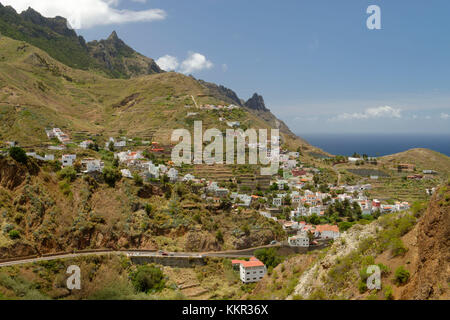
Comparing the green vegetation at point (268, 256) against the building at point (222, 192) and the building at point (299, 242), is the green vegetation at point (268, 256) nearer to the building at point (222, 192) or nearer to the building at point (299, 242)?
the building at point (299, 242)

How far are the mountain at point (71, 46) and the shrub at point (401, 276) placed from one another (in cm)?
10643

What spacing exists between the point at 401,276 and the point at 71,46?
125 metres

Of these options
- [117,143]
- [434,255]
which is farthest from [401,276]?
[117,143]

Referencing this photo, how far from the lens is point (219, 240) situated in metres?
25.4

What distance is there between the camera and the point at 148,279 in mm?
20453

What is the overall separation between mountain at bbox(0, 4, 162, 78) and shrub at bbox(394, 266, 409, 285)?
106 meters

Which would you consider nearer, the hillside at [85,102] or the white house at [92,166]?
the white house at [92,166]

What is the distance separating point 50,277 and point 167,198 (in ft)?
37.4

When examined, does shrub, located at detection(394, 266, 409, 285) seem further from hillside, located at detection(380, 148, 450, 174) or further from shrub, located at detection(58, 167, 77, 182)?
hillside, located at detection(380, 148, 450, 174)

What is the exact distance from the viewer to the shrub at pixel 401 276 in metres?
7.80

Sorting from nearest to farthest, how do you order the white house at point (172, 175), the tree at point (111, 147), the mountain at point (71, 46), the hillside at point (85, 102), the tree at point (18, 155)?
the tree at point (18, 155) → the white house at point (172, 175) → the tree at point (111, 147) → the hillside at point (85, 102) → the mountain at point (71, 46)

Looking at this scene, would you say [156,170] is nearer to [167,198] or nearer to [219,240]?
[167,198]

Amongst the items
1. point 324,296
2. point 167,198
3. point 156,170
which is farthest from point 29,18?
point 324,296

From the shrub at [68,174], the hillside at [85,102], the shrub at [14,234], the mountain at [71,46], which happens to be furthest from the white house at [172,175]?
the mountain at [71,46]
